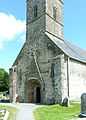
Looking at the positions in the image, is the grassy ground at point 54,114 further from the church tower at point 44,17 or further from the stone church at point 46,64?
the church tower at point 44,17

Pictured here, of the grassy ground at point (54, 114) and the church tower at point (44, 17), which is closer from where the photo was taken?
the grassy ground at point (54, 114)

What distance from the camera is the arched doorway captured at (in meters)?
33.4

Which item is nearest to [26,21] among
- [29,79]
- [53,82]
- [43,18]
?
[43,18]

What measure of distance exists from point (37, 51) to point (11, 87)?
24.5ft

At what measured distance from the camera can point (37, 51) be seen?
32656 millimetres

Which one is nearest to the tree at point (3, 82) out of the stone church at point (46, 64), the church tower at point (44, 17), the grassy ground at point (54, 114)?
the stone church at point (46, 64)

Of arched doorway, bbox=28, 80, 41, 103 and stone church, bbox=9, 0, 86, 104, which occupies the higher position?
stone church, bbox=9, 0, 86, 104

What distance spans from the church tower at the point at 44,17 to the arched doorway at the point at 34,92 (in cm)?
688

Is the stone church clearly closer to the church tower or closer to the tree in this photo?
the church tower

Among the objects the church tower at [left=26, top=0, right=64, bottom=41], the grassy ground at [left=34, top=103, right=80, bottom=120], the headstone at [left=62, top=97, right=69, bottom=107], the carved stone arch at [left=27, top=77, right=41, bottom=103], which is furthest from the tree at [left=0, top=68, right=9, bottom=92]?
the grassy ground at [left=34, top=103, right=80, bottom=120]

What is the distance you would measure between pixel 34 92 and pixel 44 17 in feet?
37.0

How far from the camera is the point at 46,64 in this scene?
30.8m

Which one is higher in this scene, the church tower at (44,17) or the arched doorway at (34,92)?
the church tower at (44,17)

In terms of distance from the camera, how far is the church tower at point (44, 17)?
32.7 meters
